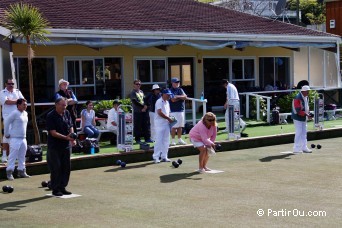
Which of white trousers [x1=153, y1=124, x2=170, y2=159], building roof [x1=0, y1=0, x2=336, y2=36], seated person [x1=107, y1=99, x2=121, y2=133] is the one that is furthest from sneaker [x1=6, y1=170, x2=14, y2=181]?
building roof [x1=0, y1=0, x2=336, y2=36]

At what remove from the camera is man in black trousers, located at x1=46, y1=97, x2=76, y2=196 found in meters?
10.1

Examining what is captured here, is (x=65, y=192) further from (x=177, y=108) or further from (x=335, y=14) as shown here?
(x=335, y=14)

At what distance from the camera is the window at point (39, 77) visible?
60.0 ft

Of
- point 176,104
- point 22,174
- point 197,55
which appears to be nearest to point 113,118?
point 176,104

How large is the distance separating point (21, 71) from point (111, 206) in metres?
10.0

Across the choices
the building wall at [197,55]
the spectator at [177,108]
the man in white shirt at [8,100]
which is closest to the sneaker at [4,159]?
the man in white shirt at [8,100]

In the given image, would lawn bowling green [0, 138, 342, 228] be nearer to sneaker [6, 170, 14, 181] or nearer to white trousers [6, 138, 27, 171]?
sneaker [6, 170, 14, 181]

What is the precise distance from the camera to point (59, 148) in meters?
10.2

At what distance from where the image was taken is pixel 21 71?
1831cm

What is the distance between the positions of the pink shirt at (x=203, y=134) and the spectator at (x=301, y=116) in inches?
130

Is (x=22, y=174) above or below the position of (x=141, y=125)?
below

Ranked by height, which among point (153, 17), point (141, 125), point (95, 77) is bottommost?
point (141, 125)

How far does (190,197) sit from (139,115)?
639 cm

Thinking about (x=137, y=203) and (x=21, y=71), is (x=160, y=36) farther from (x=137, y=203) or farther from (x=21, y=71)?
(x=137, y=203)
